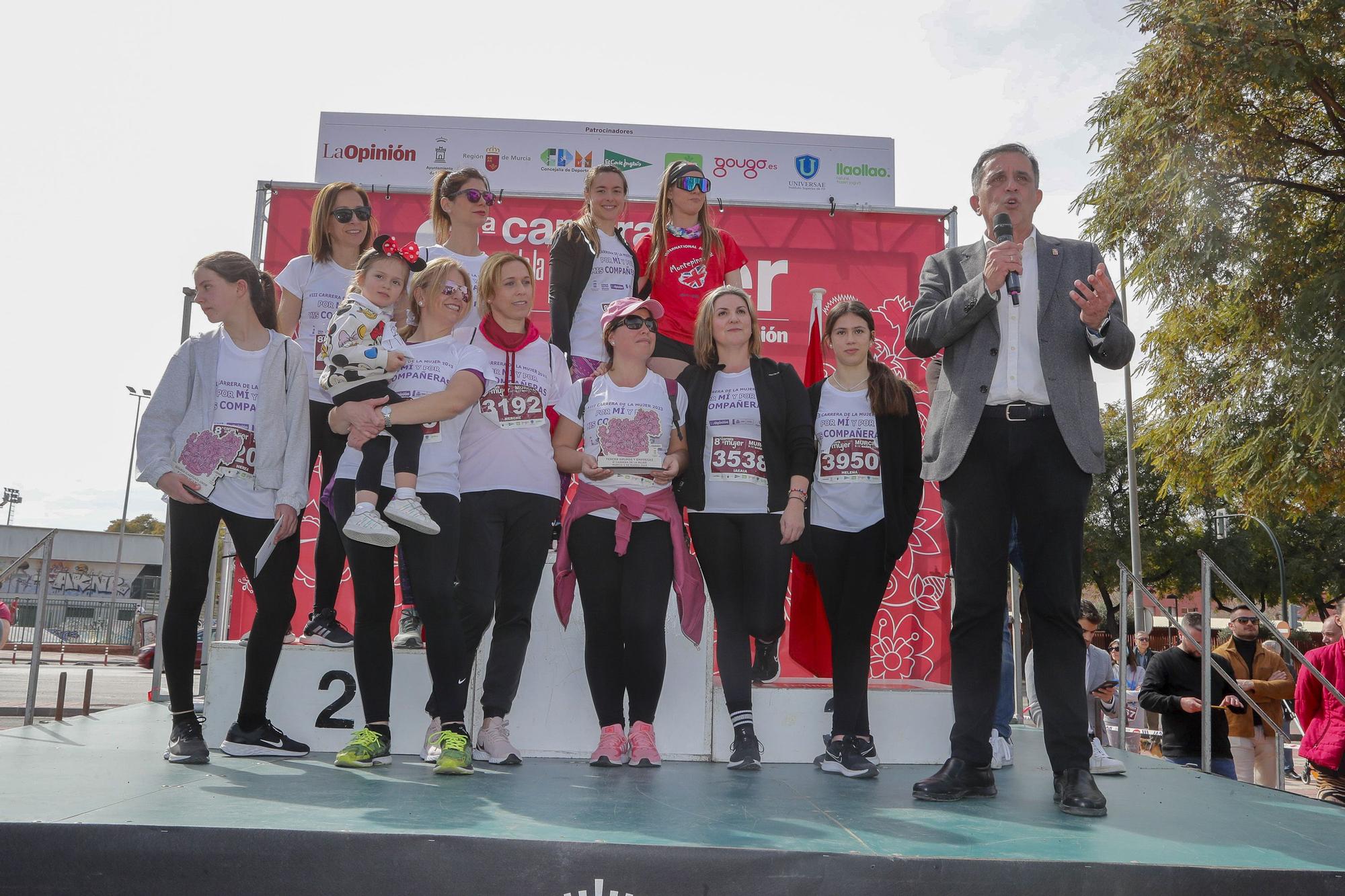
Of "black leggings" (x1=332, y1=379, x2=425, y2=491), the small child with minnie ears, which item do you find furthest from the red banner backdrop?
"black leggings" (x1=332, y1=379, x2=425, y2=491)

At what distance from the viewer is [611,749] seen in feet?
10.5

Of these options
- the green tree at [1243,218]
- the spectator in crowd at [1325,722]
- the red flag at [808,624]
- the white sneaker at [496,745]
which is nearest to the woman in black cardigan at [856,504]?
the red flag at [808,624]

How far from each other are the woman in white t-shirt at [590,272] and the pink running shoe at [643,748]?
1.39m

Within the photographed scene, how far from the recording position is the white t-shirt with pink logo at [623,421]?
3342 millimetres

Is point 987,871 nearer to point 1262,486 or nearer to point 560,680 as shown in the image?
point 560,680

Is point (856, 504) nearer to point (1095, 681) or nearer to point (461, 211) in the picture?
point (461, 211)

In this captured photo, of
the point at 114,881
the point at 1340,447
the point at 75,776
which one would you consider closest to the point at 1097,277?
the point at 114,881

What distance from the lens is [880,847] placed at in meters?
2.04

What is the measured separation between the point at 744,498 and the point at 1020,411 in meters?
0.98

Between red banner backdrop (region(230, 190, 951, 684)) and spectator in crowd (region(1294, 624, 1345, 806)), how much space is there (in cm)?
201

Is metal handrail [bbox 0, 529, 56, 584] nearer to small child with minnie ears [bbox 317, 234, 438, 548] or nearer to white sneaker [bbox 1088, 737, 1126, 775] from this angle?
small child with minnie ears [bbox 317, 234, 438, 548]

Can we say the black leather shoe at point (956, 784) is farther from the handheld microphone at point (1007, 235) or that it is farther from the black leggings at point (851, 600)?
the handheld microphone at point (1007, 235)

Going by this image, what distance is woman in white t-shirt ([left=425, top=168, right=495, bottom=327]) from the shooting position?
13.2 feet

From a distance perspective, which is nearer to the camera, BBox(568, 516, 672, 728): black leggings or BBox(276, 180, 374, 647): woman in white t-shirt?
BBox(568, 516, 672, 728): black leggings
